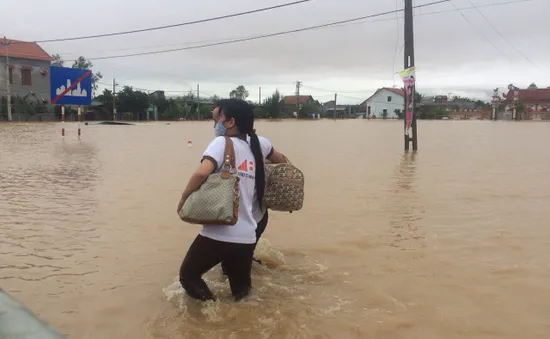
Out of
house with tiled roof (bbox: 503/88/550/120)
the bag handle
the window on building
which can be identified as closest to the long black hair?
the bag handle

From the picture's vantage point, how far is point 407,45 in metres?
17.0

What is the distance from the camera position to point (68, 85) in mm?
22859

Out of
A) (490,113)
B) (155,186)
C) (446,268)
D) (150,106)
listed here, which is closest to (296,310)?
(446,268)

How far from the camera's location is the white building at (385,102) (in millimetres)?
98375

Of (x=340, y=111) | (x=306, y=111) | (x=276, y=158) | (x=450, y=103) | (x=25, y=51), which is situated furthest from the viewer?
(x=340, y=111)

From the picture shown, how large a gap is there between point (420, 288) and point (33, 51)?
179ft

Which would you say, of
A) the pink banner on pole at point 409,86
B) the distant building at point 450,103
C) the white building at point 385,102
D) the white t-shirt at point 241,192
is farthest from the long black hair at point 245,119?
the distant building at point 450,103

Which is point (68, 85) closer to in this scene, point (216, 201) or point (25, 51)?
point (216, 201)

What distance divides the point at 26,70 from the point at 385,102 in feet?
227

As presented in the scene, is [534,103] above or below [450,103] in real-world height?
below

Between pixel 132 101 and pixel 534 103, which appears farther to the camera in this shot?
pixel 534 103

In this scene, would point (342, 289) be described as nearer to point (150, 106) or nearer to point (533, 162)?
point (533, 162)

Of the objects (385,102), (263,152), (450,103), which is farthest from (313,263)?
(450,103)

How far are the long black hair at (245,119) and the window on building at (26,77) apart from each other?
52719mm
